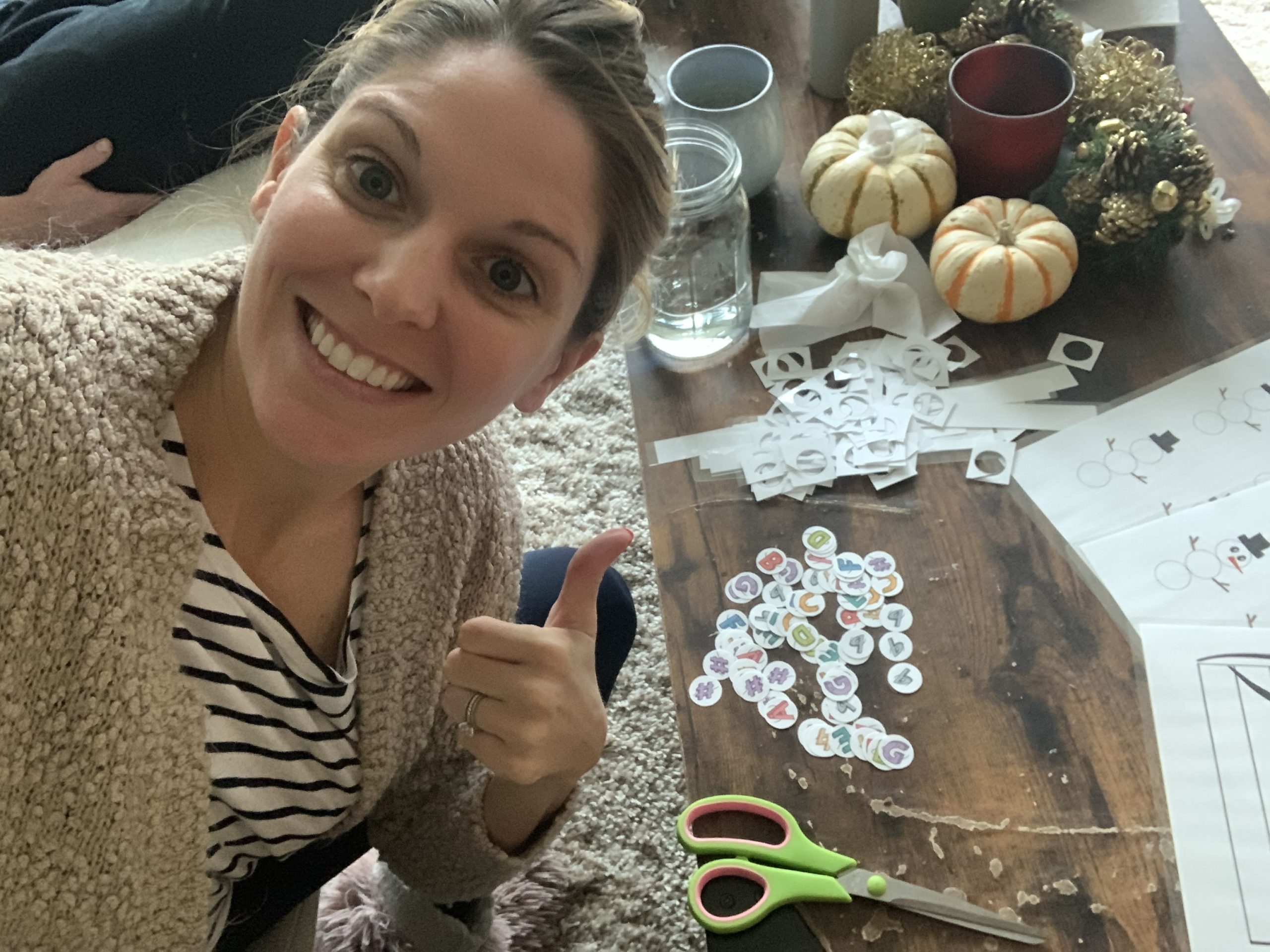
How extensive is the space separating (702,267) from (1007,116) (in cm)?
36

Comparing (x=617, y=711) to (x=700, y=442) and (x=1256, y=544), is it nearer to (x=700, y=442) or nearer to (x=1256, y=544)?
(x=700, y=442)

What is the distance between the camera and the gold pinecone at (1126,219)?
3.26 ft

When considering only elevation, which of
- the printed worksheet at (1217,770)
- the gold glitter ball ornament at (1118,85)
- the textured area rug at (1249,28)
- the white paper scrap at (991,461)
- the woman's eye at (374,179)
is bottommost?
the textured area rug at (1249,28)

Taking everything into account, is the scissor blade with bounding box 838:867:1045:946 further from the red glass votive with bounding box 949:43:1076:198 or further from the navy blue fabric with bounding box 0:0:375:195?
the navy blue fabric with bounding box 0:0:375:195

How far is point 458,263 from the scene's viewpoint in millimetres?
640

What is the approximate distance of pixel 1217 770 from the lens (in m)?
0.75

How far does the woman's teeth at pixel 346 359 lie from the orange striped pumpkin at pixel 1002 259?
0.60 metres

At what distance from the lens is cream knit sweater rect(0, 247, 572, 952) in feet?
2.06

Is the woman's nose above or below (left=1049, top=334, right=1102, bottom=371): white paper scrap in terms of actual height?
above

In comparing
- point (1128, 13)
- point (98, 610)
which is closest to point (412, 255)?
point (98, 610)

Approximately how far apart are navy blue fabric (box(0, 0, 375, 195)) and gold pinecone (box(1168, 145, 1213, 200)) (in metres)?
0.88

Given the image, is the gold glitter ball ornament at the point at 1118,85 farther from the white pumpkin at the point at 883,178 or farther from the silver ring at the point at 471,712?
the silver ring at the point at 471,712

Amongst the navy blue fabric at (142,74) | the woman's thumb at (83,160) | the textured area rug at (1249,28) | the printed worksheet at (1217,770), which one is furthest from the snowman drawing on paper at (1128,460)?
the textured area rug at (1249,28)

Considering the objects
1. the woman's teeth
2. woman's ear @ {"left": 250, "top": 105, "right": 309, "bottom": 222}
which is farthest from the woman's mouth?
woman's ear @ {"left": 250, "top": 105, "right": 309, "bottom": 222}
